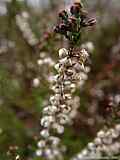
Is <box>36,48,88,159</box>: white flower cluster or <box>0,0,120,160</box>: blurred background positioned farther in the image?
<box>0,0,120,160</box>: blurred background

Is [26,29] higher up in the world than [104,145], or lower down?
higher up

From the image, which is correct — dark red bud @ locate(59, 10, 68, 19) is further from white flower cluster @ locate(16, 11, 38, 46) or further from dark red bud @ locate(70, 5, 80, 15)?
white flower cluster @ locate(16, 11, 38, 46)

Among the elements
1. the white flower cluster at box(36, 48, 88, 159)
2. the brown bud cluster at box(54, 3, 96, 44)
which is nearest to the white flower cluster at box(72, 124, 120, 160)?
the white flower cluster at box(36, 48, 88, 159)

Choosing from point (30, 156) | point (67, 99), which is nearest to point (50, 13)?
point (30, 156)

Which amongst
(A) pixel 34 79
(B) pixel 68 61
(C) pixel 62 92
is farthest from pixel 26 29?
(B) pixel 68 61

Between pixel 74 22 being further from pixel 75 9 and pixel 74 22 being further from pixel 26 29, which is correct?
pixel 26 29

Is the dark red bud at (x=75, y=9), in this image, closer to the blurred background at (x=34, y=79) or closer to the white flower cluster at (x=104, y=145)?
the white flower cluster at (x=104, y=145)
